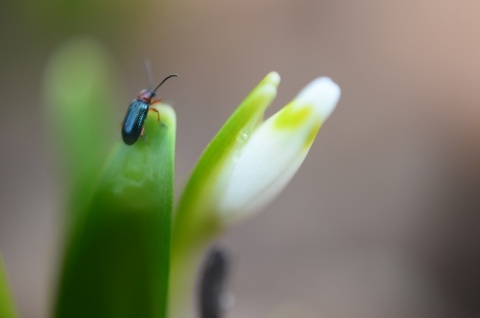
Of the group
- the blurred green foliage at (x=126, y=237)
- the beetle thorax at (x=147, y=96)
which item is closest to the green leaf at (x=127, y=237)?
the blurred green foliage at (x=126, y=237)

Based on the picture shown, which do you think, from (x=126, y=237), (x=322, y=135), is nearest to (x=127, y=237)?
(x=126, y=237)

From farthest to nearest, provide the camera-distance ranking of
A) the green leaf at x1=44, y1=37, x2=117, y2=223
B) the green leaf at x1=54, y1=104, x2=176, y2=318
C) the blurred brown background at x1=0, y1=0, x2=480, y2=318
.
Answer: the blurred brown background at x1=0, y1=0, x2=480, y2=318
the green leaf at x1=44, y1=37, x2=117, y2=223
the green leaf at x1=54, y1=104, x2=176, y2=318

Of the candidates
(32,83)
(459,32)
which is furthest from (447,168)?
(32,83)

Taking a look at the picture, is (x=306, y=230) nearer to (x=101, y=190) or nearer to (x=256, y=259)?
(x=256, y=259)

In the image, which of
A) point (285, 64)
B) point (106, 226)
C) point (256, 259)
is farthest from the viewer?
point (285, 64)

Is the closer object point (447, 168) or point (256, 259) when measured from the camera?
point (256, 259)

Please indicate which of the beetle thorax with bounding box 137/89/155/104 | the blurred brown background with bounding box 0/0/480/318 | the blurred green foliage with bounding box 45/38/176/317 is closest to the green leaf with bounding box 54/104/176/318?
the blurred green foliage with bounding box 45/38/176/317

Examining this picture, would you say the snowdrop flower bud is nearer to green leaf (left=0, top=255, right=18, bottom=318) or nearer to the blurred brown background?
green leaf (left=0, top=255, right=18, bottom=318)

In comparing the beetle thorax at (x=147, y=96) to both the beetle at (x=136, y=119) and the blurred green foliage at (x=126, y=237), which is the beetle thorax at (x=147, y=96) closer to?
the beetle at (x=136, y=119)
